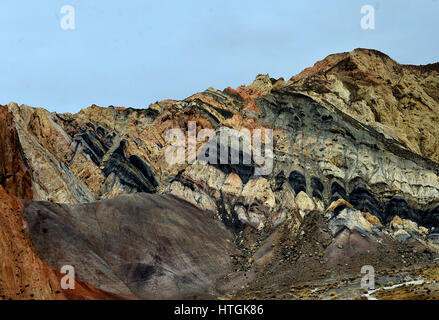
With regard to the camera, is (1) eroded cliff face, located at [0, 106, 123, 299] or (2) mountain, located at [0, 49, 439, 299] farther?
(2) mountain, located at [0, 49, 439, 299]

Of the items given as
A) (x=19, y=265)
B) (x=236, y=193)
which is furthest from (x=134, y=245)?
(x=236, y=193)

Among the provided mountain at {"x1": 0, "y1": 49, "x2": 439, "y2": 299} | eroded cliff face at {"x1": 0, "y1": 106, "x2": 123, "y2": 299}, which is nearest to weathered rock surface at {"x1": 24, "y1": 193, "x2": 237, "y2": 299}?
mountain at {"x1": 0, "y1": 49, "x2": 439, "y2": 299}

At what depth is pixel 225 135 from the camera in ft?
281

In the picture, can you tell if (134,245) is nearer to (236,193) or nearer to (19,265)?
(19,265)

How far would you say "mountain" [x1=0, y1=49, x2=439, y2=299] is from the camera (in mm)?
53500

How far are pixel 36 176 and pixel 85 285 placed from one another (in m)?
24.7

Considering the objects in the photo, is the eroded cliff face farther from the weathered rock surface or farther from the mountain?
the weathered rock surface

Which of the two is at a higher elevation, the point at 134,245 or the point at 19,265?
the point at 134,245

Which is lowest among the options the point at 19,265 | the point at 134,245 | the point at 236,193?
the point at 19,265

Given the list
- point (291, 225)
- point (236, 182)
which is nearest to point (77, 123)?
point (236, 182)

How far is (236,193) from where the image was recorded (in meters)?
77.4

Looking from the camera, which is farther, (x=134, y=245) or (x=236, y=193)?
(x=236, y=193)
